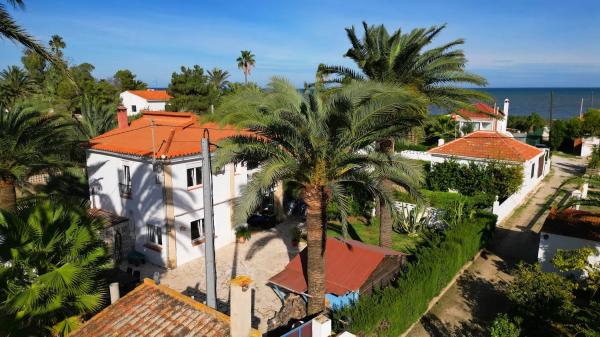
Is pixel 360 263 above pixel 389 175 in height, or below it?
below

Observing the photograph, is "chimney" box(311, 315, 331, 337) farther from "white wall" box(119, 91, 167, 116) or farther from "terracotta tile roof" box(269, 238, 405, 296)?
"white wall" box(119, 91, 167, 116)

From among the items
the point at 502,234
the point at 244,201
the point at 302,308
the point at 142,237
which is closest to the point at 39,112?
the point at 142,237

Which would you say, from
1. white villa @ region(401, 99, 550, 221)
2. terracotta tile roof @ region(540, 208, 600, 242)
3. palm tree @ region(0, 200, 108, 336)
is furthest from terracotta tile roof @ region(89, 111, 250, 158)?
white villa @ region(401, 99, 550, 221)

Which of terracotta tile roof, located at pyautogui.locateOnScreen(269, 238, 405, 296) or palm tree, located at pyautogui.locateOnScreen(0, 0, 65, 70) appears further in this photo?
terracotta tile roof, located at pyautogui.locateOnScreen(269, 238, 405, 296)

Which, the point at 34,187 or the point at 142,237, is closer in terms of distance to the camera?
the point at 142,237

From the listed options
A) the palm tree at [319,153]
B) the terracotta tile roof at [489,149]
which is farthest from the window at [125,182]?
the terracotta tile roof at [489,149]

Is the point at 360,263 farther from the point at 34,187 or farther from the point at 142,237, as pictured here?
the point at 34,187

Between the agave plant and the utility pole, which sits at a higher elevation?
the utility pole
